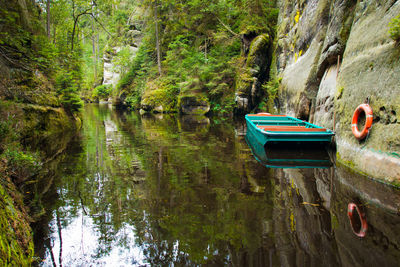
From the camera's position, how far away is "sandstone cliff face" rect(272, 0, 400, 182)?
4.63 m

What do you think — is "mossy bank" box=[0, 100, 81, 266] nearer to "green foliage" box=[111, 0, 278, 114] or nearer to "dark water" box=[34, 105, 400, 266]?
"dark water" box=[34, 105, 400, 266]

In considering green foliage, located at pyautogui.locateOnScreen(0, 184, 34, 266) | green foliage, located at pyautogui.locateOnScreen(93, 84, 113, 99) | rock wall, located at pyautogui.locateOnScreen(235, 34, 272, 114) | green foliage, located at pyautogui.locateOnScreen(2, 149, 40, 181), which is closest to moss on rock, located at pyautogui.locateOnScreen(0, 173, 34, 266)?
green foliage, located at pyautogui.locateOnScreen(0, 184, 34, 266)

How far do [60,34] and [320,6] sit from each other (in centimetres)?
1811

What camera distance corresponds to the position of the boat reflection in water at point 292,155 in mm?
6324

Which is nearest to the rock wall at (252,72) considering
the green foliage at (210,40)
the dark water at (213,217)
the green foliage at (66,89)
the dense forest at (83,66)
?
the dense forest at (83,66)

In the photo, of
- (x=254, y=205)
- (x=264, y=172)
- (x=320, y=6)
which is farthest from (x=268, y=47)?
(x=254, y=205)

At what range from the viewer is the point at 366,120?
504cm

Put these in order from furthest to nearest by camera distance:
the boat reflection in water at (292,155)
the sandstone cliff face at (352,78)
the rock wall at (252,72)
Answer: the rock wall at (252,72) → the boat reflection in water at (292,155) → the sandstone cliff face at (352,78)

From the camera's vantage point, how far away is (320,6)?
1068 centimetres

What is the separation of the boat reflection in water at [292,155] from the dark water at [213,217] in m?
0.36

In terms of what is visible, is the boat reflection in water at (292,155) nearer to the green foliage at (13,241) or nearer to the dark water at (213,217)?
the dark water at (213,217)

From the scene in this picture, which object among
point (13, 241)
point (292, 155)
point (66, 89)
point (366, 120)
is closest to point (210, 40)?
point (66, 89)

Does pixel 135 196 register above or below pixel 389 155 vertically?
below

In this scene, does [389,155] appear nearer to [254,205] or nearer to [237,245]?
[254,205]
